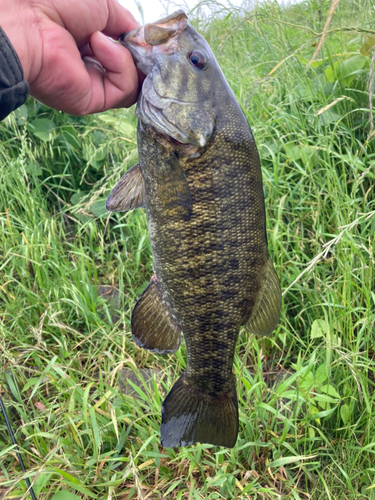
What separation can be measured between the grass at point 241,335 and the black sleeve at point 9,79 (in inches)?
40.1

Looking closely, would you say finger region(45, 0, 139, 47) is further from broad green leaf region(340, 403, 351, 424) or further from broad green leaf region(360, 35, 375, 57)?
broad green leaf region(340, 403, 351, 424)

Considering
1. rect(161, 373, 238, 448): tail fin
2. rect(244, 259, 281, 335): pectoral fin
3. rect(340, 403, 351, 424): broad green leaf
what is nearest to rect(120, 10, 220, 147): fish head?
rect(244, 259, 281, 335): pectoral fin

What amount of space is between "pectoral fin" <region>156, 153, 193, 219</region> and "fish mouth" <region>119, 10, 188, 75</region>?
14.6 inches

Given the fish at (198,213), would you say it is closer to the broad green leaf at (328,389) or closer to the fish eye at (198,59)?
the fish eye at (198,59)

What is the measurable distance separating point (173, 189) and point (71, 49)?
0.70 meters

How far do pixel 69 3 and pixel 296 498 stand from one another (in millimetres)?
2221

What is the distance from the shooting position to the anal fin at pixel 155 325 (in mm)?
1527

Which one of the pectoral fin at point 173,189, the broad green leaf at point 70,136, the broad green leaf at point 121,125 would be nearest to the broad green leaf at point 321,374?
the pectoral fin at point 173,189

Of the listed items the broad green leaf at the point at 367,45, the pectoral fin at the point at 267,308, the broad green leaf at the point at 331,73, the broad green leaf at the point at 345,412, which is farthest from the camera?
the broad green leaf at the point at 331,73

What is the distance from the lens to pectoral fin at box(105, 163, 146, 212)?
1.46m

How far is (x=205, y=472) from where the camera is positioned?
1.89 m

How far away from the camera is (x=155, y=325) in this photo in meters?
1.54

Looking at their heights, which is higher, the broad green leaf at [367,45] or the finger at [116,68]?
the finger at [116,68]

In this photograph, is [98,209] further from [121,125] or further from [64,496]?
[64,496]
